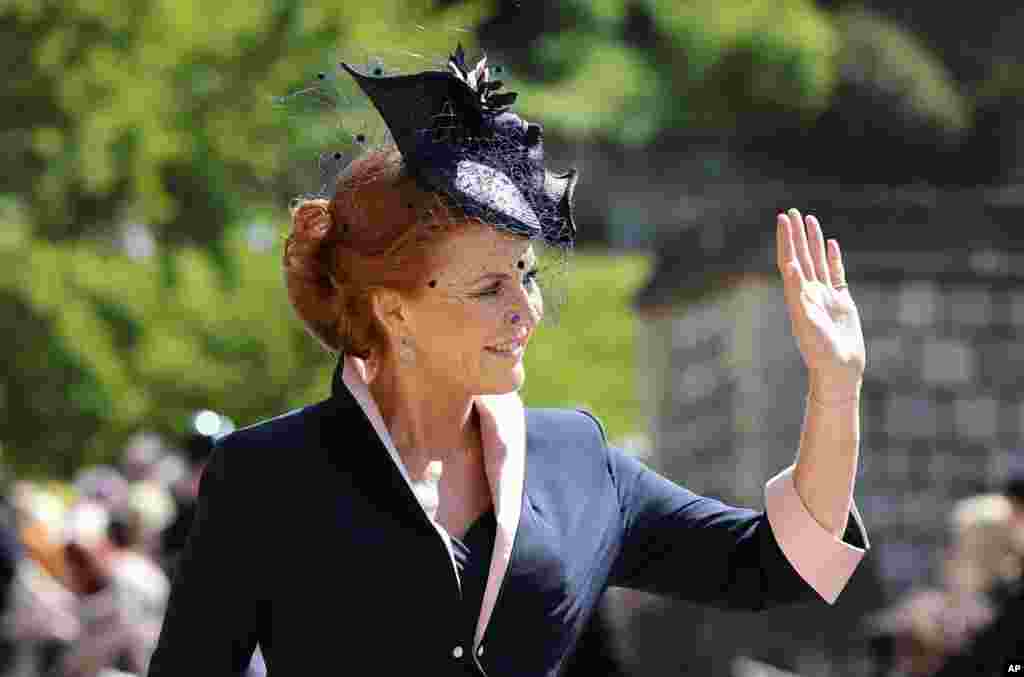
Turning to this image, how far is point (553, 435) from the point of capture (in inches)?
135

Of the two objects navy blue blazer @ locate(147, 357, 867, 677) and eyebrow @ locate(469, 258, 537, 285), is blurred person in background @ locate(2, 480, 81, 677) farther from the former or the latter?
eyebrow @ locate(469, 258, 537, 285)

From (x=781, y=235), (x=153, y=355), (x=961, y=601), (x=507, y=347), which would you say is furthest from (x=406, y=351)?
(x=153, y=355)

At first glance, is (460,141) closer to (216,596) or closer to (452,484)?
(452,484)

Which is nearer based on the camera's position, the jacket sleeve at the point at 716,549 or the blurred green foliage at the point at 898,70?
the jacket sleeve at the point at 716,549

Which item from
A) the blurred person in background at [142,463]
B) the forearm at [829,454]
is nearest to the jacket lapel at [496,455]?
the forearm at [829,454]

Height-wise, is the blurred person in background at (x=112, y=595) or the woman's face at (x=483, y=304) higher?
the woman's face at (x=483, y=304)

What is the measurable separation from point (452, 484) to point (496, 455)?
0.23ft

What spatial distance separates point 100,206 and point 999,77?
43.5 m

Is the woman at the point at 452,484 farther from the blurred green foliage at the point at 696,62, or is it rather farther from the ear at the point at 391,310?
the blurred green foliage at the point at 696,62

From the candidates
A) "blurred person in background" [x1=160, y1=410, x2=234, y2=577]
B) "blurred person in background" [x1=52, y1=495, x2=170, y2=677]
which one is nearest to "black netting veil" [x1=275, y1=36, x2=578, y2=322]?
"blurred person in background" [x1=160, y1=410, x2=234, y2=577]

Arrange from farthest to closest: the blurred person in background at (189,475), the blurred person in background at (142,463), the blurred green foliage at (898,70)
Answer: the blurred green foliage at (898,70)
the blurred person in background at (142,463)
the blurred person in background at (189,475)

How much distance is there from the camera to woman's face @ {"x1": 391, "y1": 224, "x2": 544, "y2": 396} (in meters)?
3.31

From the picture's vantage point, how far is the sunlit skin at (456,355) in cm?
332

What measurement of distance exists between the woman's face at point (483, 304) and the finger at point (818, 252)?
374mm
